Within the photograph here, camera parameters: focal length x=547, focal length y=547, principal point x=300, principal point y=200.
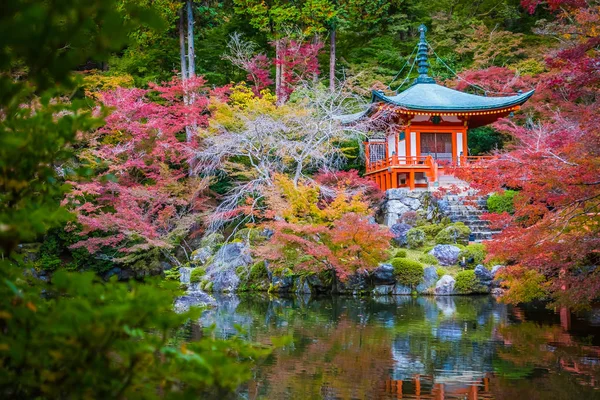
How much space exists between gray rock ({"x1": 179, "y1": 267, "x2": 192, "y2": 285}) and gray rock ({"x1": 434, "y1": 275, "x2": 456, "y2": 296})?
6.09m

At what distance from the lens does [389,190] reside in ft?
54.7

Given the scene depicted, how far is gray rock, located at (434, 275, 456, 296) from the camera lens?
12.4 metres

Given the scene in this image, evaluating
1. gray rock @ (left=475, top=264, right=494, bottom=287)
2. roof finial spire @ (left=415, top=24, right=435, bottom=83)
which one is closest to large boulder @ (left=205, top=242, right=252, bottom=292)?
gray rock @ (left=475, top=264, right=494, bottom=287)

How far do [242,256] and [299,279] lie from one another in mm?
1506

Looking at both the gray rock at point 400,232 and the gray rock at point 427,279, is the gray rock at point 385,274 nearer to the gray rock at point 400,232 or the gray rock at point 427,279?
the gray rock at point 427,279

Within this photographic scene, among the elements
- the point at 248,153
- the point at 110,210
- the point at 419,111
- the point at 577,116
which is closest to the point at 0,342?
the point at 577,116

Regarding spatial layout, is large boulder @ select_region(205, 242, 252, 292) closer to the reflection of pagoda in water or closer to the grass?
the grass

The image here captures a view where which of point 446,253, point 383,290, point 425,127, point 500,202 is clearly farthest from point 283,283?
point 425,127

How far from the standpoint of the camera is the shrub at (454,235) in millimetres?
14209

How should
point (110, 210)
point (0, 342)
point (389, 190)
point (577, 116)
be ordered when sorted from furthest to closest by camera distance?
point (389, 190) < point (110, 210) < point (577, 116) < point (0, 342)

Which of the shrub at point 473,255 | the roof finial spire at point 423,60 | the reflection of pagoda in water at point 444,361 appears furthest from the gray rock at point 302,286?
the roof finial spire at point 423,60

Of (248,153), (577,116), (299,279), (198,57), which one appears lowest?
(299,279)

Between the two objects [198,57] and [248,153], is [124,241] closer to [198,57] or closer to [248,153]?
[248,153]

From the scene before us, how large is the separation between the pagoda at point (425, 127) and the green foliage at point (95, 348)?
1462 centimetres
